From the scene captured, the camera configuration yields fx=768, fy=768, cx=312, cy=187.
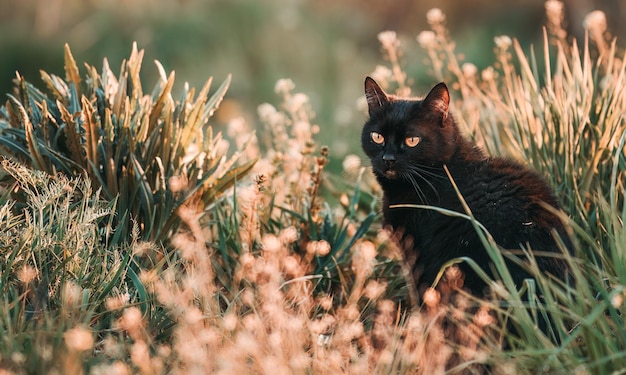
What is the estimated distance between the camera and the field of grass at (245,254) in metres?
2.28

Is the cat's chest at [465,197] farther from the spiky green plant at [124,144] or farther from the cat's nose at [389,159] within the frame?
the spiky green plant at [124,144]

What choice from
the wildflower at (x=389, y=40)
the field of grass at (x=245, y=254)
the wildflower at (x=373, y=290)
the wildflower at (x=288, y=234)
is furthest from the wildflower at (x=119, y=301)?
the wildflower at (x=389, y=40)

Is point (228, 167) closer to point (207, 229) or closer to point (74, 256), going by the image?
point (207, 229)

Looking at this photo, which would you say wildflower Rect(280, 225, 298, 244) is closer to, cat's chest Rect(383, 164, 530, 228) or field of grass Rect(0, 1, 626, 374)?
field of grass Rect(0, 1, 626, 374)

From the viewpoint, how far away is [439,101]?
10.7 feet

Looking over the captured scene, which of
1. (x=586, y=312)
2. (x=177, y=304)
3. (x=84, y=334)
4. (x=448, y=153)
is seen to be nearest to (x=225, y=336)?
(x=177, y=304)

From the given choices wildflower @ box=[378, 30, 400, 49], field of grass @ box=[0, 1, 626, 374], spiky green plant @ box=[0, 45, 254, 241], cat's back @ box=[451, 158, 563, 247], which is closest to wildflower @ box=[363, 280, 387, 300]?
field of grass @ box=[0, 1, 626, 374]

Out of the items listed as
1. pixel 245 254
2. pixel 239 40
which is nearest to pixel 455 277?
pixel 245 254

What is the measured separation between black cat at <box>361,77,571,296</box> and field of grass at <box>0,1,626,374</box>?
0.26ft

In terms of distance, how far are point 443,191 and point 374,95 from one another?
640 millimetres

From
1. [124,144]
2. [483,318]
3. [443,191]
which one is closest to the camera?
[483,318]

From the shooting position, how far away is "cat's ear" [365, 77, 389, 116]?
3502mm

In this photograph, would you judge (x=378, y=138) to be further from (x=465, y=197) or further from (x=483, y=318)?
(x=483, y=318)

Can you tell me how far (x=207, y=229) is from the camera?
3.73 m
